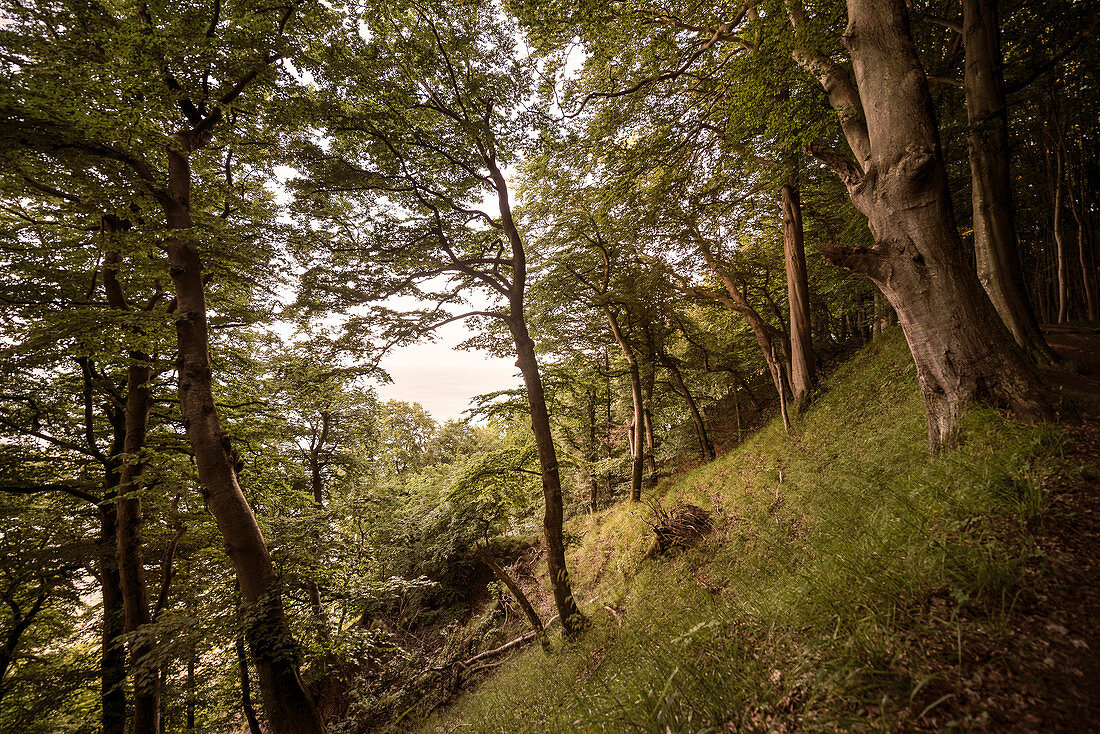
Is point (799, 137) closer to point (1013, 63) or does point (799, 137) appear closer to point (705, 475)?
point (1013, 63)

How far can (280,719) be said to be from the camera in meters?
4.43

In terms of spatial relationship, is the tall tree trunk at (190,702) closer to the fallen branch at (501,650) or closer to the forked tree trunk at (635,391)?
the fallen branch at (501,650)

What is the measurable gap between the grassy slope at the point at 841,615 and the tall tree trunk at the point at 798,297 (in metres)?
3.70

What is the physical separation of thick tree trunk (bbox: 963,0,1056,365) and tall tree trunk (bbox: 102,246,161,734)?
42.1ft

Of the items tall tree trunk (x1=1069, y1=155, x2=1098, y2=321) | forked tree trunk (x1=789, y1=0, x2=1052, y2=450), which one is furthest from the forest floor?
tall tree trunk (x1=1069, y1=155, x2=1098, y2=321)

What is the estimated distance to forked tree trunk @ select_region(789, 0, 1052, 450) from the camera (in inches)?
130

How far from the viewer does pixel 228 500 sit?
479 cm

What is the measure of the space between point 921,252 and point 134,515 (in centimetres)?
1222

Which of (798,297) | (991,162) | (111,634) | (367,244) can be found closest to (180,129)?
(367,244)

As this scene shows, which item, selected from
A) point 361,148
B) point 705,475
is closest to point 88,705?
point 361,148

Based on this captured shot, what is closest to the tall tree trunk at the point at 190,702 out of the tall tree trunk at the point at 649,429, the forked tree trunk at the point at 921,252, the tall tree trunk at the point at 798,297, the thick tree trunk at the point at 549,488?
the thick tree trunk at the point at 549,488

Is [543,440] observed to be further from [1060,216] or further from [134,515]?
[1060,216]

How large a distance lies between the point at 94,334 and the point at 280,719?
5916 millimetres

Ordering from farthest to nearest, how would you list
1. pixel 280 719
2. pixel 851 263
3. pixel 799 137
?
pixel 799 137 → pixel 280 719 → pixel 851 263
